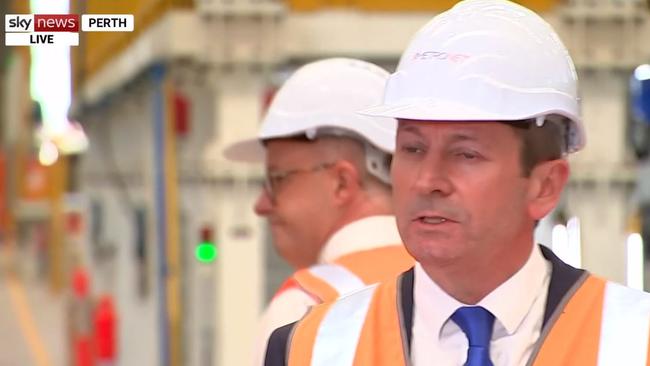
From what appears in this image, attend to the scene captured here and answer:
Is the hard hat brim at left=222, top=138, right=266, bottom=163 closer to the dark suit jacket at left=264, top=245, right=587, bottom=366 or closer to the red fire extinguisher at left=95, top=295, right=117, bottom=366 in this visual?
the dark suit jacket at left=264, top=245, right=587, bottom=366

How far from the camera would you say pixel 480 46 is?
5.54 ft

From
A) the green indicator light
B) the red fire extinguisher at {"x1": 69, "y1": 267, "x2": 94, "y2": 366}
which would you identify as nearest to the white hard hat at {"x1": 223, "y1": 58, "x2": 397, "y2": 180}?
the green indicator light

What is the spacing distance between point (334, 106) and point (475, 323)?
1.07m

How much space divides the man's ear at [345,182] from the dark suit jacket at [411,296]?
829 mm

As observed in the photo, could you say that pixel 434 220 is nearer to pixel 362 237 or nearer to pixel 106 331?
pixel 362 237

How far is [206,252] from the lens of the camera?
17.6 feet

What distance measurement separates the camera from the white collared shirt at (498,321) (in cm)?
167

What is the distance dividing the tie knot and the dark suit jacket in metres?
0.07

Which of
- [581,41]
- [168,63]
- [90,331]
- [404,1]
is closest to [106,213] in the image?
[90,331]

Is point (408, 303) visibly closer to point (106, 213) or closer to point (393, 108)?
point (393, 108)

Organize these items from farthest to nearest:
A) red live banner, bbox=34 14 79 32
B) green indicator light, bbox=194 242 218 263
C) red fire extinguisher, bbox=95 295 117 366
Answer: red fire extinguisher, bbox=95 295 117 366 < green indicator light, bbox=194 242 218 263 < red live banner, bbox=34 14 79 32

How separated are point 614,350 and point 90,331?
23.5 feet

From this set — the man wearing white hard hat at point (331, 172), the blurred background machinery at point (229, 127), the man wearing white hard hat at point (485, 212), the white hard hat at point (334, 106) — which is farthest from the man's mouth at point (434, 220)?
the blurred background machinery at point (229, 127)

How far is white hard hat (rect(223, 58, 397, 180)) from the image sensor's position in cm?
265
